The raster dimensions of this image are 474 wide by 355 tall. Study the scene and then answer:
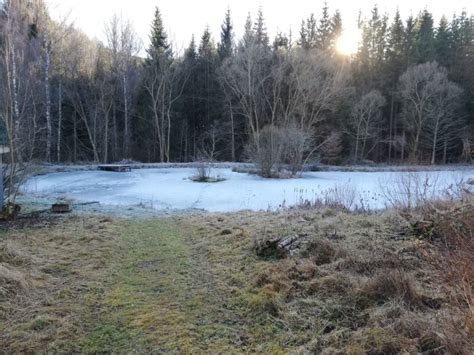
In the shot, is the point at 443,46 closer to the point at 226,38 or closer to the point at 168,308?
the point at 226,38

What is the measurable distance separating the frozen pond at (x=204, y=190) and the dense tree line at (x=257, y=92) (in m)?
4.71

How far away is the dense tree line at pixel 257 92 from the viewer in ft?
75.7

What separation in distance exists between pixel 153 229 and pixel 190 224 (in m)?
0.78

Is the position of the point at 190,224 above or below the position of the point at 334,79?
below

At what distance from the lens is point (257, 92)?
80.2 feet

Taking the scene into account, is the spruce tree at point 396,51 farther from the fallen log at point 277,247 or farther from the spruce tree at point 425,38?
the fallen log at point 277,247

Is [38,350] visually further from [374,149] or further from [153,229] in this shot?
[374,149]

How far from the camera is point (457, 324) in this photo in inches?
97.0

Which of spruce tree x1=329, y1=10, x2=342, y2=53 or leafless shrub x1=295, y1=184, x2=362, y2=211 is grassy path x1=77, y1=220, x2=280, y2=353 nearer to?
leafless shrub x1=295, y1=184, x2=362, y2=211

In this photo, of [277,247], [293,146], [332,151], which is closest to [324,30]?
[332,151]

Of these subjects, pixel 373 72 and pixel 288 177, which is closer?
pixel 288 177

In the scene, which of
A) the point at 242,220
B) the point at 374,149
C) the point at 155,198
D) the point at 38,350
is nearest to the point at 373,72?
the point at 374,149

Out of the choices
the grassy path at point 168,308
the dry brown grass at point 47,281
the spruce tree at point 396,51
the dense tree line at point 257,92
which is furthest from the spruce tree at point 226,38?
the grassy path at point 168,308

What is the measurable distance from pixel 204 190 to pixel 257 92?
471 inches
